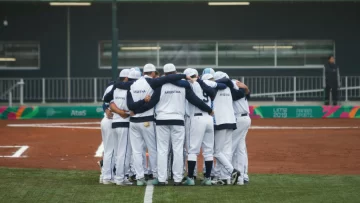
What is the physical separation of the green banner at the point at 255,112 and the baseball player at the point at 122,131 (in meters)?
16.2

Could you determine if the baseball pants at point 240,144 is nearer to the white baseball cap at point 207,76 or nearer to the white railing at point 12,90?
the white baseball cap at point 207,76

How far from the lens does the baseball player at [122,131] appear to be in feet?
54.7

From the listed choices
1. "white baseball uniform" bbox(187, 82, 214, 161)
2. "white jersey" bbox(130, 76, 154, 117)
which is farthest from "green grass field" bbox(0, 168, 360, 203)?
"white jersey" bbox(130, 76, 154, 117)

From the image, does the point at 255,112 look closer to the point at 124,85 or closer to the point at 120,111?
the point at 124,85

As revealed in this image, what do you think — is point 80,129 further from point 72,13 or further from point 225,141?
point 225,141

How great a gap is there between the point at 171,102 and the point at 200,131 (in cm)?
72

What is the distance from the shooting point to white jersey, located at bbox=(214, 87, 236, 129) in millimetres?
16719

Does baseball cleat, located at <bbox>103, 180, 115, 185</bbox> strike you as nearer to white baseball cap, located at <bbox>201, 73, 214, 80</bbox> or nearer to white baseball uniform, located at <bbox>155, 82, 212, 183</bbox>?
white baseball uniform, located at <bbox>155, 82, 212, 183</bbox>

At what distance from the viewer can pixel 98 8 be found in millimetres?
35781

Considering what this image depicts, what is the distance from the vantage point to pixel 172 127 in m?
16.3

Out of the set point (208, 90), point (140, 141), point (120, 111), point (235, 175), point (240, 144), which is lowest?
point (235, 175)

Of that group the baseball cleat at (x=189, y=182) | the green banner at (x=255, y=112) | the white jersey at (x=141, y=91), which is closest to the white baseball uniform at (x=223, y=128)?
the baseball cleat at (x=189, y=182)

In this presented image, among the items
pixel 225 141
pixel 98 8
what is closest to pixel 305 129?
pixel 98 8

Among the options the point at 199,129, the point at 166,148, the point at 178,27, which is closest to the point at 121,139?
the point at 166,148
